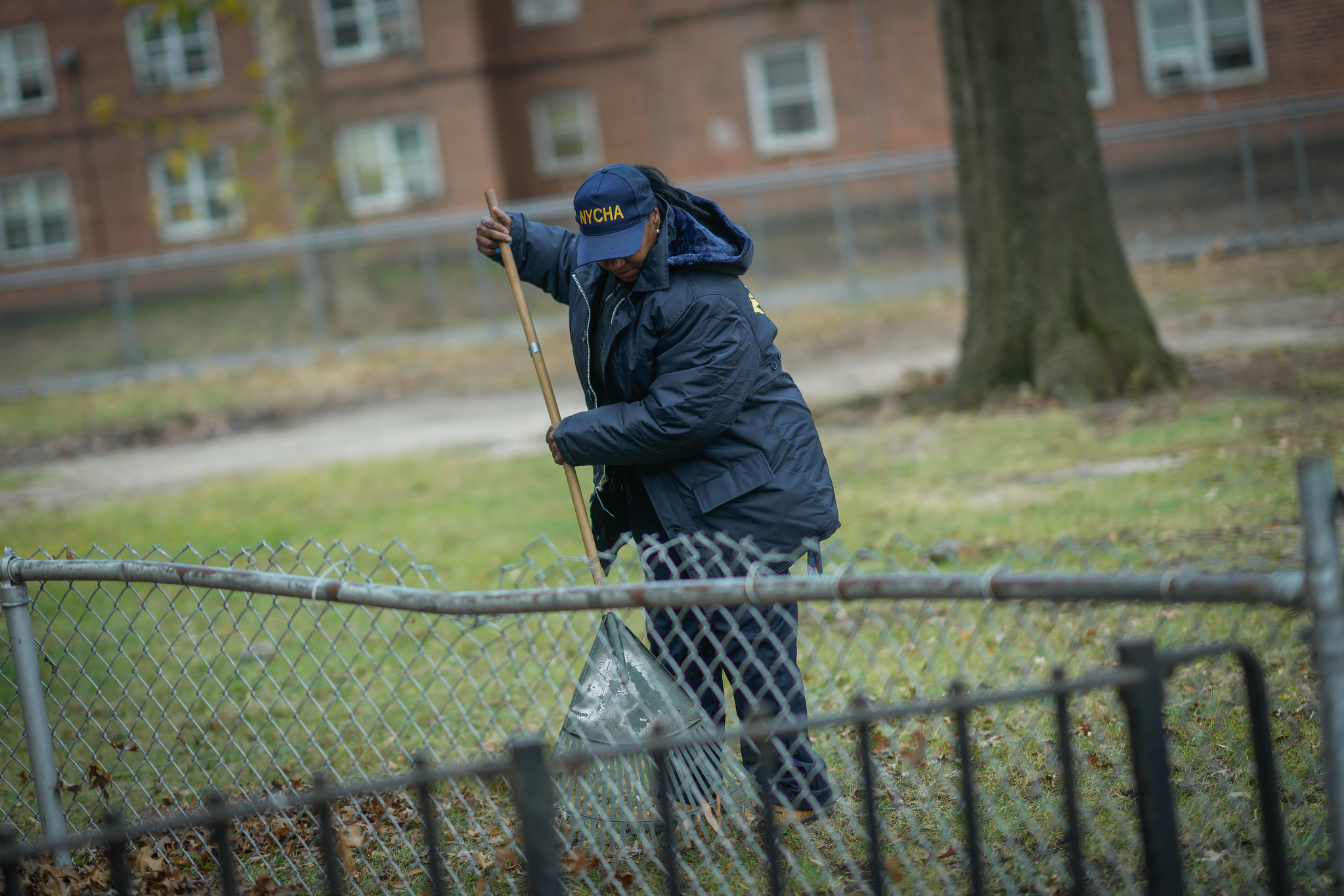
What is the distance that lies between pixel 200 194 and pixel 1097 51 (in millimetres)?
17842

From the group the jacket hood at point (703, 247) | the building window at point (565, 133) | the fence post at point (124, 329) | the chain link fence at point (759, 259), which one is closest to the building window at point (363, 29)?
the building window at point (565, 133)

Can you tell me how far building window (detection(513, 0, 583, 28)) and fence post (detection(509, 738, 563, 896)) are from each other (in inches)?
927

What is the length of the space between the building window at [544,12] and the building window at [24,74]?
975 cm

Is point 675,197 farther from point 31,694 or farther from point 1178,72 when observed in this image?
point 1178,72

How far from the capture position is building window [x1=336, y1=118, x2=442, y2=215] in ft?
80.0

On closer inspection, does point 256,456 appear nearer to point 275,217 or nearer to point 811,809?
point 811,809

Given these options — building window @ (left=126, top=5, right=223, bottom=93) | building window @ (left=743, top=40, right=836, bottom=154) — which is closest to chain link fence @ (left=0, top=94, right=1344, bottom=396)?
building window @ (left=743, top=40, right=836, bottom=154)

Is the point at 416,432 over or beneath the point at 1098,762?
over

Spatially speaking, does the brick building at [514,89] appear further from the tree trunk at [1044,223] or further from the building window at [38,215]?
the tree trunk at [1044,223]

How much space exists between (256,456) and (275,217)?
14439 mm

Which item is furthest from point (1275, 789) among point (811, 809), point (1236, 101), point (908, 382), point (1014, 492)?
point (1236, 101)

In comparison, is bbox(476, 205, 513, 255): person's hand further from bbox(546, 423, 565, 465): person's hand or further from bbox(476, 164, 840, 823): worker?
bbox(546, 423, 565, 465): person's hand

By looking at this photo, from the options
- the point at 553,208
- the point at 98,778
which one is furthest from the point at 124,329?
the point at 98,778

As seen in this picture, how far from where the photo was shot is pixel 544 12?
24.0 m
